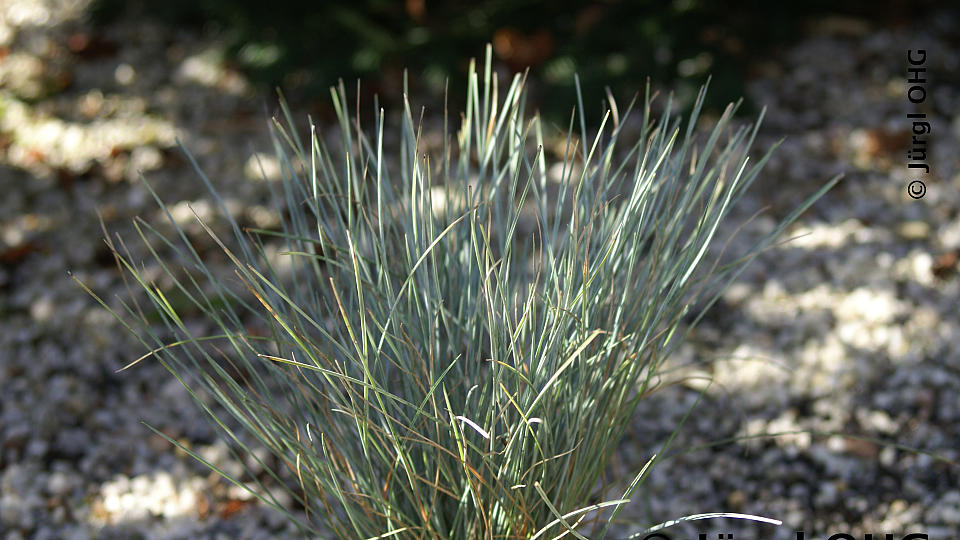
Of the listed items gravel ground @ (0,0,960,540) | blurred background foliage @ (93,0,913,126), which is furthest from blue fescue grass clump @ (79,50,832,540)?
blurred background foliage @ (93,0,913,126)

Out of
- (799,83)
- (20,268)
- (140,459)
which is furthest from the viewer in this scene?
(799,83)

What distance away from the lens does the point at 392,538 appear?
110cm

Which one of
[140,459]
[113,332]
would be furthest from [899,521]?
[113,332]

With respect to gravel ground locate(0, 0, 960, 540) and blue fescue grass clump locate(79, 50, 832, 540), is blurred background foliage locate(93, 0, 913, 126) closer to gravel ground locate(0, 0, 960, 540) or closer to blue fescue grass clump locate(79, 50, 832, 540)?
gravel ground locate(0, 0, 960, 540)

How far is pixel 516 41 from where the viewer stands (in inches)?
99.1

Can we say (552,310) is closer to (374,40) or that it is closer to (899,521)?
(899,521)

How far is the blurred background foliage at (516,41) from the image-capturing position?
88.4 inches

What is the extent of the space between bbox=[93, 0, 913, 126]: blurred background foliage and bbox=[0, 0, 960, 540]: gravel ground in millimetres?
177

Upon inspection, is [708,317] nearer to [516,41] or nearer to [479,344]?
[479,344]

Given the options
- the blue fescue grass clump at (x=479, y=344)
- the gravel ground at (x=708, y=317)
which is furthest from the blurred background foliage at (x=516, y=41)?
the blue fescue grass clump at (x=479, y=344)

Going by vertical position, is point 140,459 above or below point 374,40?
below

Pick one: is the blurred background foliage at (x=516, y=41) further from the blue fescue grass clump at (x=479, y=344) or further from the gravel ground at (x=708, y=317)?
the blue fescue grass clump at (x=479, y=344)

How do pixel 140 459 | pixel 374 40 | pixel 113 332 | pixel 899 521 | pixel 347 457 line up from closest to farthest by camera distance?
1. pixel 347 457
2. pixel 899 521
3. pixel 140 459
4. pixel 113 332
5. pixel 374 40

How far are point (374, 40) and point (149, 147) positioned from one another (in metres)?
0.70
